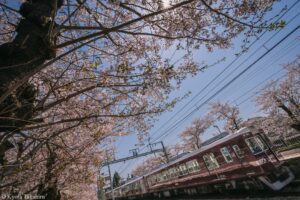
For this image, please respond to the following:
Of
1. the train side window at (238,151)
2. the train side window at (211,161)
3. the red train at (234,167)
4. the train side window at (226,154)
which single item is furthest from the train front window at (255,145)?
the train side window at (211,161)

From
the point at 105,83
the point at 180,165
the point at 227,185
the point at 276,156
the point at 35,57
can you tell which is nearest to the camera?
the point at 35,57

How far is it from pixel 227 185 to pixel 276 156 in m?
2.77

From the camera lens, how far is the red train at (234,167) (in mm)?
9086

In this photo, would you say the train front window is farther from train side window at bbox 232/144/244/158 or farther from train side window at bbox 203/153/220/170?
train side window at bbox 203/153/220/170

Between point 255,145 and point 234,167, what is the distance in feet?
4.74

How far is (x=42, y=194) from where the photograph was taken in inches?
295

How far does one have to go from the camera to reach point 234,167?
33.2 feet

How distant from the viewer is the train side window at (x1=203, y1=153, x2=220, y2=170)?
37.6 ft

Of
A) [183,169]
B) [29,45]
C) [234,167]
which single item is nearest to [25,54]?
[29,45]

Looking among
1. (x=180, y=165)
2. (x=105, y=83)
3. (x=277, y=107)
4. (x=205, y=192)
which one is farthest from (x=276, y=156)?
(x=277, y=107)

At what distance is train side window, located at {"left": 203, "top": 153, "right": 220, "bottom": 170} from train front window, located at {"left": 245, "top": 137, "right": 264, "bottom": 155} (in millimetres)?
2335

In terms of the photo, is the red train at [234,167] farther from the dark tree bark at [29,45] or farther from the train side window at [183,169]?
the dark tree bark at [29,45]

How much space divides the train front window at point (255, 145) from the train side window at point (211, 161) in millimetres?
2335

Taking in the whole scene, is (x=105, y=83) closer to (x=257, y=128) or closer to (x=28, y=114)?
(x=28, y=114)
